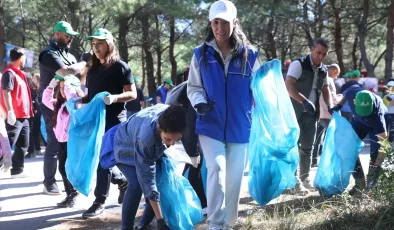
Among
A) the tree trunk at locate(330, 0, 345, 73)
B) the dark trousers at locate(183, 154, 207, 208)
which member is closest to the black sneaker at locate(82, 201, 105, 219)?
the dark trousers at locate(183, 154, 207, 208)

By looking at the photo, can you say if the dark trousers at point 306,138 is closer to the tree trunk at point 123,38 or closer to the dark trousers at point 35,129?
the dark trousers at point 35,129

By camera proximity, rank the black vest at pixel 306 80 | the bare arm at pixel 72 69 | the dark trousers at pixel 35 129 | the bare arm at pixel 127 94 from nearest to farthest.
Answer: the bare arm at pixel 127 94, the bare arm at pixel 72 69, the black vest at pixel 306 80, the dark trousers at pixel 35 129

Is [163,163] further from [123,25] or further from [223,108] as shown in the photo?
[123,25]

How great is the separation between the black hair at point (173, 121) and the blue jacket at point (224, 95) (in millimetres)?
552

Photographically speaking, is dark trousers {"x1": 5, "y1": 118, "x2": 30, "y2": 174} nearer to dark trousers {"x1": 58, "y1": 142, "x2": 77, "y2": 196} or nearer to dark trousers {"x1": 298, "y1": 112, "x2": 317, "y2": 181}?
dark trousers {"x1": 58, "y1": 142, "x2": 77, "y2": 196}

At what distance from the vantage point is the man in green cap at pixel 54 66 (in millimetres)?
5548

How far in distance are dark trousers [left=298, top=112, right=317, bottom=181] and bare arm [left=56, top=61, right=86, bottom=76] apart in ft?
7.73

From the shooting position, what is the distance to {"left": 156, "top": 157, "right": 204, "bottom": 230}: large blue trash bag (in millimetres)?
3936

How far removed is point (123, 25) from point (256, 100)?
60.9ft

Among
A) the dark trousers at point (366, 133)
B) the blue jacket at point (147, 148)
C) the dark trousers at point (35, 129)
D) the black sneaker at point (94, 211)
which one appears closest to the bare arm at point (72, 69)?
the black sneaker at point (94, 211)

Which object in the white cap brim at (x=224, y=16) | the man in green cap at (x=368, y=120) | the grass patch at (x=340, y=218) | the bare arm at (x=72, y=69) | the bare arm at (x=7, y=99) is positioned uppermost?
the white cap brim at (x=224, y=16)

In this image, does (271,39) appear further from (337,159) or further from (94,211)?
(94,211)

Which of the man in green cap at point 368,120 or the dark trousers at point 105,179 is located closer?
the dark trousers at point 105,179

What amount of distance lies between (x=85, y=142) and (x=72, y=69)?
0.94 m
